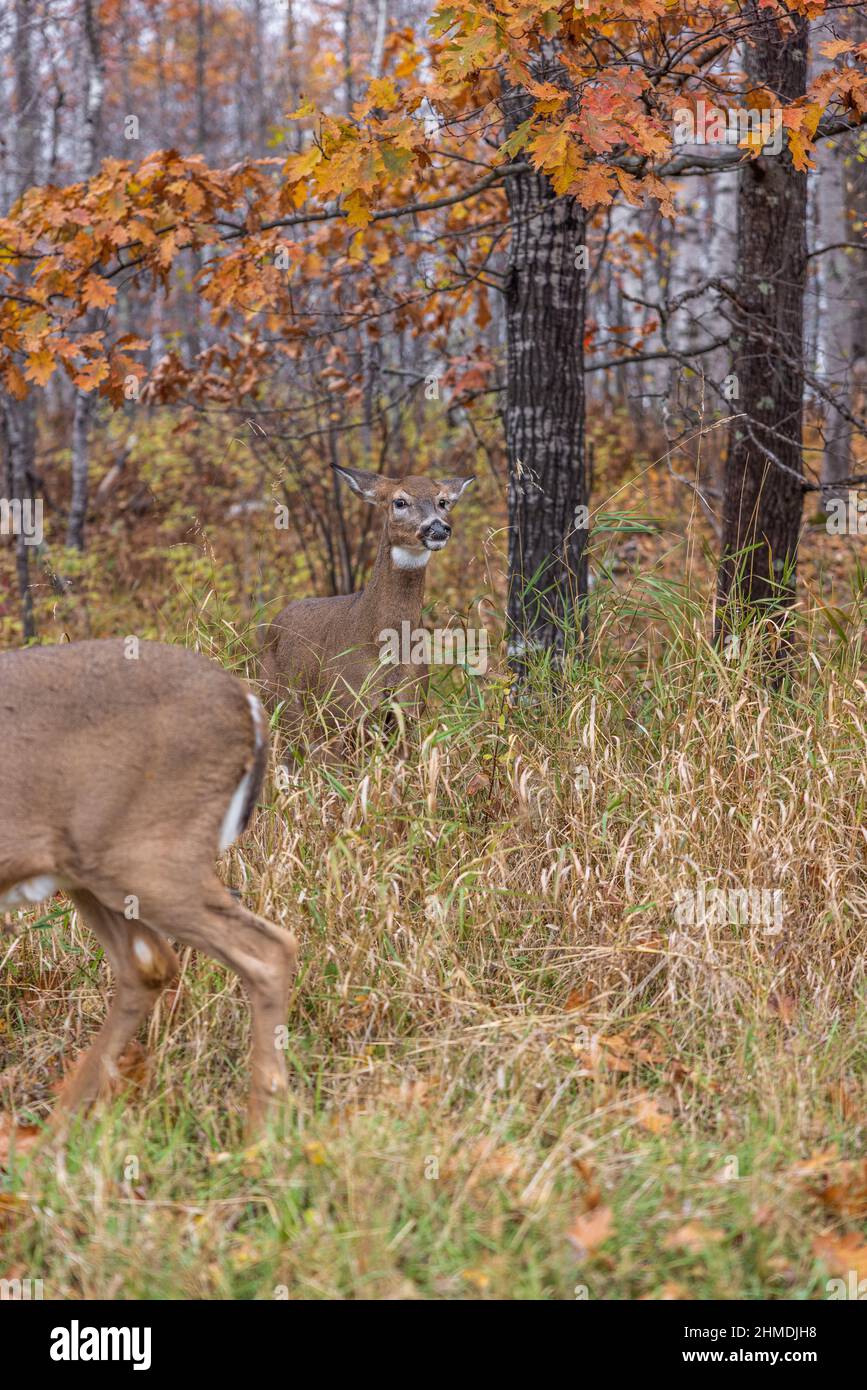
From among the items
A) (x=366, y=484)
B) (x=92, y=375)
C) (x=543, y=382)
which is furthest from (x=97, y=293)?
(x=543, y=382)

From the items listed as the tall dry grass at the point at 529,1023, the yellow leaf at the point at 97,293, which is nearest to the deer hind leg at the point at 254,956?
the tall dry grass at the point at 529,1023

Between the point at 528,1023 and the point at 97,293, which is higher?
the point at 97,293

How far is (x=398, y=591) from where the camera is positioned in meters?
6.53

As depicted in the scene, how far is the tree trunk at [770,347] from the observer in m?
6.80

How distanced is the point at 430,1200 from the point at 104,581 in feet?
29.4

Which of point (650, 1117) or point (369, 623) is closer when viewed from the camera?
point (650, 1117)

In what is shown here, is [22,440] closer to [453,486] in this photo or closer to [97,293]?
[97,293]

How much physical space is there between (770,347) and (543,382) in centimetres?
116

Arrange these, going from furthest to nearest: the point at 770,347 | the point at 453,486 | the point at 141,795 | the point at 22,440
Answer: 1. the point at 22,440
2. the point at 770,347
3. the point at 453,486
4. the point at 141,795

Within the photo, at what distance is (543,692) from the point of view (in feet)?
18.6

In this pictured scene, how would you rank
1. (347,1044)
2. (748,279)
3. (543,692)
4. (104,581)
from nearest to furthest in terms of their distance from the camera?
(347,1044) < (543,692) < (748,279) < (104,581)

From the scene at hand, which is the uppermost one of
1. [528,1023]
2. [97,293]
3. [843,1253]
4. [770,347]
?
[97,293]
